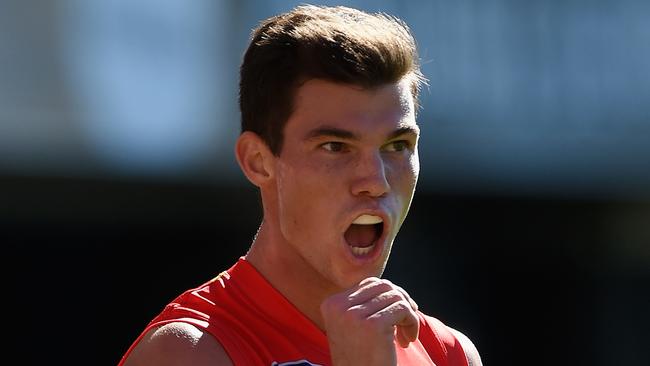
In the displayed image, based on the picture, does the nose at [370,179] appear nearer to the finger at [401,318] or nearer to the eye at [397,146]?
the eye at [397,146]

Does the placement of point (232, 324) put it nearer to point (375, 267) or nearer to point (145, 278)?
point (375, 267)

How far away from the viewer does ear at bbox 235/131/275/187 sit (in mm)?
3791

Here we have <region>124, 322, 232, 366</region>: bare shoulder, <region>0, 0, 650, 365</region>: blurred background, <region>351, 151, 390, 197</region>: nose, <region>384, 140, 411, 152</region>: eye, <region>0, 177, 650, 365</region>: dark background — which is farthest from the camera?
<region>0, 0, 650, 365</region>: blurred background

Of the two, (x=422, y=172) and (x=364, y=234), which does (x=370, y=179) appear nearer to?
(x=364, y=234)

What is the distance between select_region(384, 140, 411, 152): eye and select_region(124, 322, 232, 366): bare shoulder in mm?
681

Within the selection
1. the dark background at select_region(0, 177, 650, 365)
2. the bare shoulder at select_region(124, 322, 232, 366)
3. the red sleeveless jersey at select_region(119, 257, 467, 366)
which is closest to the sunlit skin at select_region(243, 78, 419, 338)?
the red sleeveless jersey at select_region(119, 257, 467, 366)

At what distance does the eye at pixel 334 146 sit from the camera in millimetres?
3619

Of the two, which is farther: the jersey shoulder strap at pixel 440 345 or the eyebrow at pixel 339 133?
the jersey shoulder strap at pixel 440 345

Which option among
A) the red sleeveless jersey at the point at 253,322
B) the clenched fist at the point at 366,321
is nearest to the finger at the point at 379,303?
the clenched fist at the point at 366,321

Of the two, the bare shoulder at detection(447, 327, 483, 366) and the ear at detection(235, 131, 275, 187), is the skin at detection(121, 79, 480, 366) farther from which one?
the bare shoulder at detection(447, 327, 483, 366)

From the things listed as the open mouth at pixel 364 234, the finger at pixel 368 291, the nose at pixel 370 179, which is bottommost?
the finger at pixel 368 291

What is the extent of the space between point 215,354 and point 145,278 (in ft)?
18.7

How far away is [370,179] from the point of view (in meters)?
3.56

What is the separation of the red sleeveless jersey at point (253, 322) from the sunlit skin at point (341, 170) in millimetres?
148
